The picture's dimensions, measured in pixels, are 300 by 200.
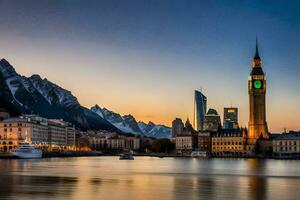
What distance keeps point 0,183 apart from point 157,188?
15.1 metres

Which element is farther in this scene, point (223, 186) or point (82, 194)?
point (223, 186)

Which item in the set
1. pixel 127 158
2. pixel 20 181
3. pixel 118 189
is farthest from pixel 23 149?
pixel 118 189

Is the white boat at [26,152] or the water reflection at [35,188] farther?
the white boat at [26,152]

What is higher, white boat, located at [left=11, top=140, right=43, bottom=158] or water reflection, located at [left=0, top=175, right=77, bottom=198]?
water reflection, located at [left=0, top=175, right=77, bottom=198]

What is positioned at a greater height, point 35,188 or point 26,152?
point 35,188

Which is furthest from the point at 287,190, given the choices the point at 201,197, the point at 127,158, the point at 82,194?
the point at 127,158

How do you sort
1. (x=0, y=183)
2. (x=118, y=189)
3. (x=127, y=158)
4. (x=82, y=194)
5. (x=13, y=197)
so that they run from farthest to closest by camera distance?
1. (x=127, y=158)
2. (x=0, y=183)
3. (x=118, y=189)
4. (x=82, y=194)
5. (x=13, y=197)

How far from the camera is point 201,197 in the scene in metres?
48.5

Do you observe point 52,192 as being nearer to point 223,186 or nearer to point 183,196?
point 183,196

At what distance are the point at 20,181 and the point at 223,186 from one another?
20224 millimetres

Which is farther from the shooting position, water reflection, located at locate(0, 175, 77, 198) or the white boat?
the white boat

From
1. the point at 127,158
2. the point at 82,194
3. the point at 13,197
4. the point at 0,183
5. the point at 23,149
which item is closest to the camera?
the point at 13,197

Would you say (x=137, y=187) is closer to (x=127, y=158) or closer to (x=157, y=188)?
(x=157, y=188)

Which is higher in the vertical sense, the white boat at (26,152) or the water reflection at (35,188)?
the water reflection at (35,188)
